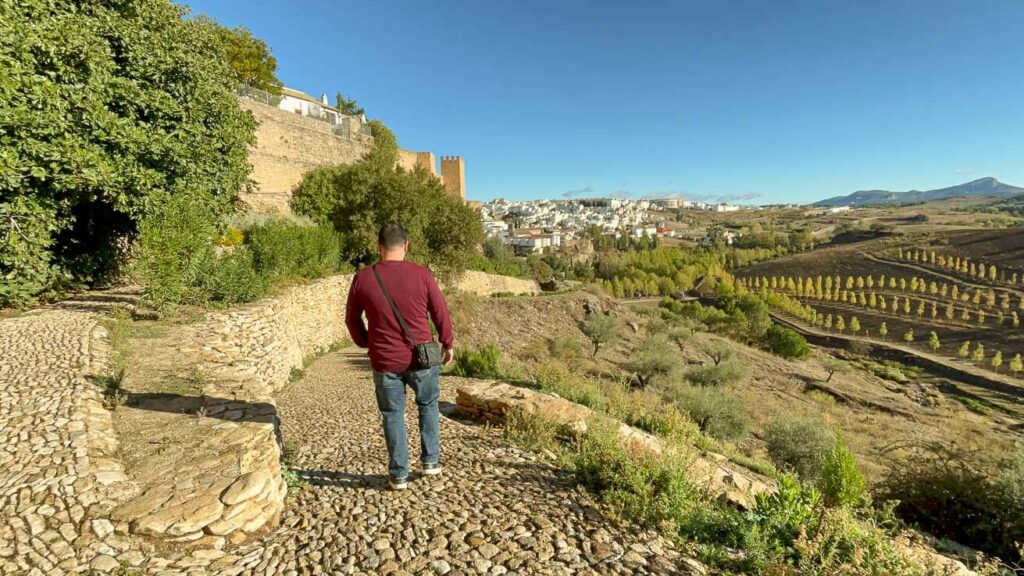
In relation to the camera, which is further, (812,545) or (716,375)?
(716,375)

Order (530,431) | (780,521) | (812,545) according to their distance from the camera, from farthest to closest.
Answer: (530,431)
(780,521)
(812,545)

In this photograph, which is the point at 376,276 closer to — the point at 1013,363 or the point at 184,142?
the point at 184,142

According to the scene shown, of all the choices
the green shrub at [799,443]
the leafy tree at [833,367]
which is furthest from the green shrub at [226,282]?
the leafy tree at [833,367]

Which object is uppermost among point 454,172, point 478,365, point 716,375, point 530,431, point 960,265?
point 454,172

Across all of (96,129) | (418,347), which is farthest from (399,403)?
(96,129)

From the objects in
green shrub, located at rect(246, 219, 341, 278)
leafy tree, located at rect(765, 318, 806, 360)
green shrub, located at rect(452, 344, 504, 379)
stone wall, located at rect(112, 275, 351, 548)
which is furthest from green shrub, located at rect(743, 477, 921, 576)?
leafy tree, located at rect(765, 318, 806, 360)

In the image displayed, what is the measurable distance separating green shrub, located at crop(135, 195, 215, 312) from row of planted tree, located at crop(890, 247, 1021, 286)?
309 ft

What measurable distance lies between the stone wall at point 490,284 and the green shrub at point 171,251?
16.0m

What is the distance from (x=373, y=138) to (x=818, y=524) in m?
31.0

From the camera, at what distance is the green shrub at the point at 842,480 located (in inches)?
147

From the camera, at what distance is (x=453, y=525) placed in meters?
2.92

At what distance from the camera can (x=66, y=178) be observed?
7.07 meters

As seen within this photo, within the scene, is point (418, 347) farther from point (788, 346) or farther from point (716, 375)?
point (788, 346)

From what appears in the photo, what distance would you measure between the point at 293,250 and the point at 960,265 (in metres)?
98.3
